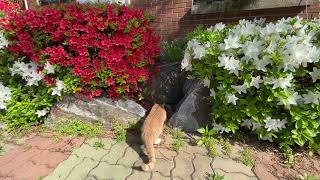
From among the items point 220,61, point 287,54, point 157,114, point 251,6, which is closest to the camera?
point 287,54

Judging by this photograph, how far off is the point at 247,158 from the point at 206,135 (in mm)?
594

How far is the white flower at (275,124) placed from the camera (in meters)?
3.13

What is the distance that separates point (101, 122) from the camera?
4078 millimetres

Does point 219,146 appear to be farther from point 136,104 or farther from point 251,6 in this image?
point 251,6

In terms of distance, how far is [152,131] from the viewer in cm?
341

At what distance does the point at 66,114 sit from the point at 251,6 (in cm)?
390

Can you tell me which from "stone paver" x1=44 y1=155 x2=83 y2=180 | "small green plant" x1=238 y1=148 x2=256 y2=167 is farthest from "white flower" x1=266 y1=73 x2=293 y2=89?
"stone paver" x1=44 y1=155 x2=83 y2=180

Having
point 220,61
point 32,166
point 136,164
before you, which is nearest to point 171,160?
point 136,164

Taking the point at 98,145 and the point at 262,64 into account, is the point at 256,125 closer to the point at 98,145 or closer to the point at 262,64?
the point at 262,64

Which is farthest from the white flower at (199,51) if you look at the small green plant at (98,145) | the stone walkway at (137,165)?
the small green plant at (98,145)

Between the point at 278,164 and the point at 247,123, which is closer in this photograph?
the point at 278,164

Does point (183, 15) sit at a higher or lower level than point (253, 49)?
higher

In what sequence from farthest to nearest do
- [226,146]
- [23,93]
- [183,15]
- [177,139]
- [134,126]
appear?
1. [183,15]
2. [23,93]
3. [134,126]
4. [177,139]
5. [226,146]

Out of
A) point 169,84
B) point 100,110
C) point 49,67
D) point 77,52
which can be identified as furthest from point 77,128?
point 169,84
